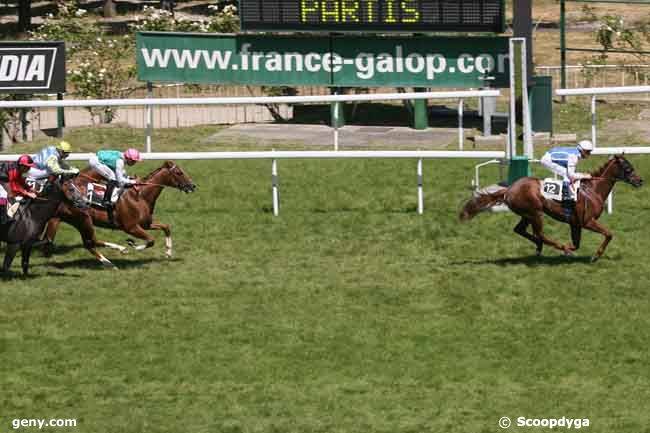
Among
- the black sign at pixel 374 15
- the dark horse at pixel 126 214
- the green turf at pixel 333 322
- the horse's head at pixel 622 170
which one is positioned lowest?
the green turf at pixel 333 322

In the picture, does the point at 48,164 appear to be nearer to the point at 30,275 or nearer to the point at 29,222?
the point at 29,222

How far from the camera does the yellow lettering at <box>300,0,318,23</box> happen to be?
23.5 m

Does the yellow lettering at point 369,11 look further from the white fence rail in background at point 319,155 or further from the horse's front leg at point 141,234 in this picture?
the horse's front leg at point 141,234

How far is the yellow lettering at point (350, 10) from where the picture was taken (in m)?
23.5

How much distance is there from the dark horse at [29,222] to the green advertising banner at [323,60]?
9.40 metres

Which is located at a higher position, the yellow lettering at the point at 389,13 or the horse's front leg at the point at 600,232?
the yellow lettering at the point at 389,13

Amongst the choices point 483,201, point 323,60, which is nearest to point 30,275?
point 483,201

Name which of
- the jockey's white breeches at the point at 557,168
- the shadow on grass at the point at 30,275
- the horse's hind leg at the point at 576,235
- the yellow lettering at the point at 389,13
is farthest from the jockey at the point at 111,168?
the yellow lettering at the point at 389,13

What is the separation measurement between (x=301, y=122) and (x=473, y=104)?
3562mm

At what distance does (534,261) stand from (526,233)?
367mm

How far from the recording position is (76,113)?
28953 millimetres

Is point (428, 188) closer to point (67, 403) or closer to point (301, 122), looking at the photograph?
point (301, 122)

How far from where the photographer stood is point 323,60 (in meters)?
24.3

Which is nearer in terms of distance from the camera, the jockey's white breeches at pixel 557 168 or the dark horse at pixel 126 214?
the jockey's white breeches at pixel 557 168
